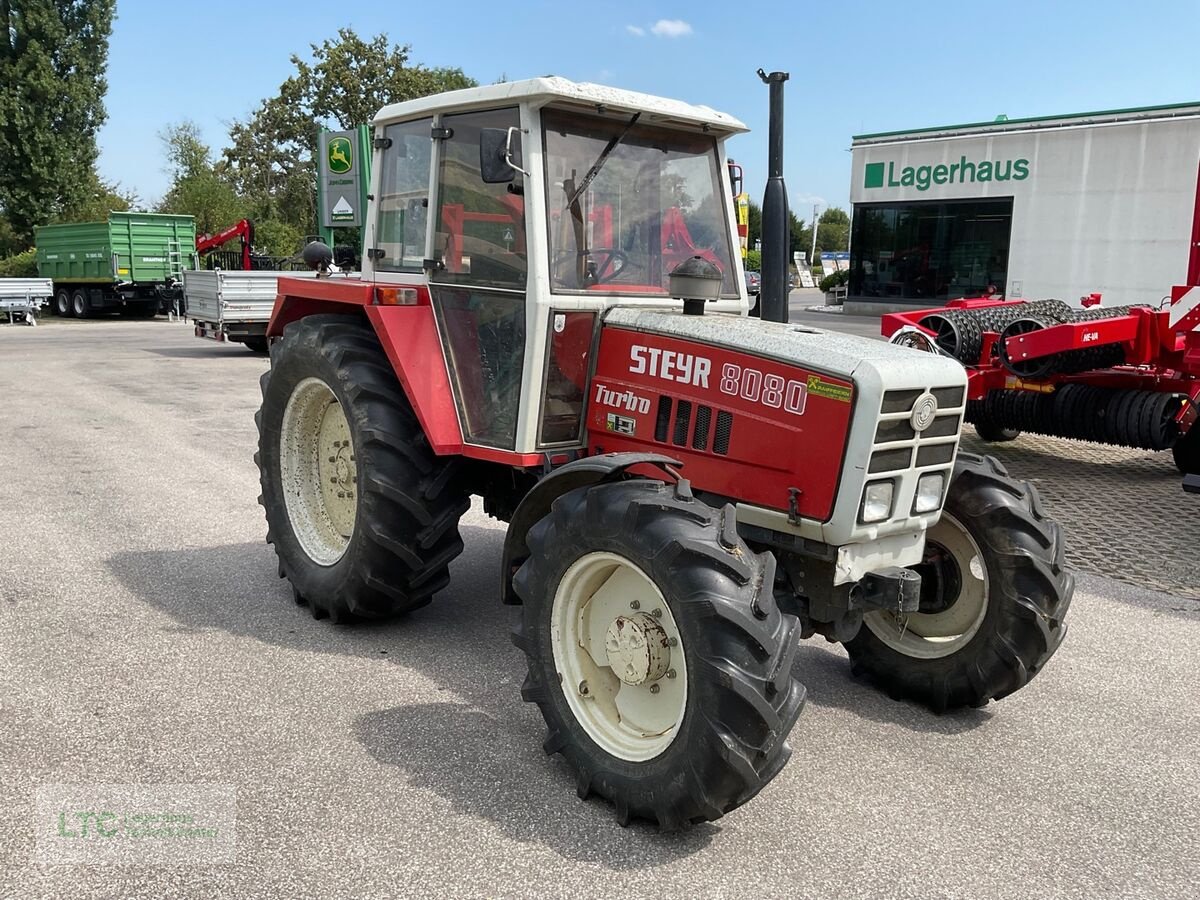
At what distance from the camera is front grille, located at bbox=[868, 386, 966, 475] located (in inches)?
131

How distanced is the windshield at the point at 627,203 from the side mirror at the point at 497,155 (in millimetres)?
234

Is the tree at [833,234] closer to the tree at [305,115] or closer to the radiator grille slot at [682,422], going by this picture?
the tree at [305,115]

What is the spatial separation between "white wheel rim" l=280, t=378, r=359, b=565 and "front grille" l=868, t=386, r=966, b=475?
9.06 feet

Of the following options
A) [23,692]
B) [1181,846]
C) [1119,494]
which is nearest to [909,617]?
[1181,846]

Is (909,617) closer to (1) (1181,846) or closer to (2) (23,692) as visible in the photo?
(1) (1181,846)

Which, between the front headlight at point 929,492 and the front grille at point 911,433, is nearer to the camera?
the front grille at point 911,433

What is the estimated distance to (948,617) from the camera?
4125 millimetres

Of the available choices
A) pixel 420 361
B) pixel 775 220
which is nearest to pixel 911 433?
pixel 420 361

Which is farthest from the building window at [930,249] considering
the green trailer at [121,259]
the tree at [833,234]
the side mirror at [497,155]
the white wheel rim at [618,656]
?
the tree at [833,234]

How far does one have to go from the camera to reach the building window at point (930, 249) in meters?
25.3

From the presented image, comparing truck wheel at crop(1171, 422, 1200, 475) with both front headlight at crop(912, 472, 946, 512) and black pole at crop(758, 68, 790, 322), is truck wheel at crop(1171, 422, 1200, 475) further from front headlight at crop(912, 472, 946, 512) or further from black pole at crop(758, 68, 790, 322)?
front headlight at crop(912, 472, 946, 512)

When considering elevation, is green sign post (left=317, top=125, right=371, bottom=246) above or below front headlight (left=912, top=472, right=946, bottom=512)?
above

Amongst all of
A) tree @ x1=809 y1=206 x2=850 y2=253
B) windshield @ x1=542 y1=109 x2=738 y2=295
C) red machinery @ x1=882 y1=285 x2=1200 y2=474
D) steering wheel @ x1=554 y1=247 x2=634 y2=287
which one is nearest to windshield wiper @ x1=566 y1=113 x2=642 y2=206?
windshield @ x1=542 y1=109 x2=738 y2=295

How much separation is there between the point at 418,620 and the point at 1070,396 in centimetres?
647
